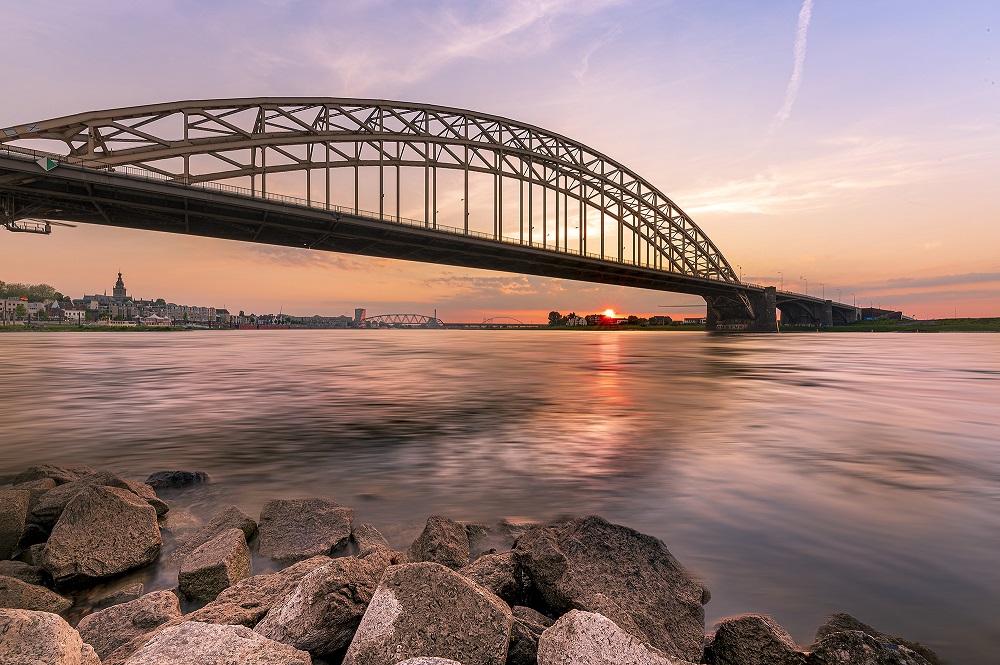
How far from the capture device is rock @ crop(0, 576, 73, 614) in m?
3.58

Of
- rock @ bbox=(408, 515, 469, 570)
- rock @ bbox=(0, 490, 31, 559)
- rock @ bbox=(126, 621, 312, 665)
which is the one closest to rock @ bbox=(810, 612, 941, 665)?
rock @ bbox=(408, 515, 469, 570)

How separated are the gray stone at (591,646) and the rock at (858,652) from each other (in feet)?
2.73

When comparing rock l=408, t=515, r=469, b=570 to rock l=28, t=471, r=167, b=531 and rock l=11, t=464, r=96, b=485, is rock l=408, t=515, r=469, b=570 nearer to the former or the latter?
rock l=28, t=471, r=167, b=531

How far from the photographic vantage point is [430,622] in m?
2.75

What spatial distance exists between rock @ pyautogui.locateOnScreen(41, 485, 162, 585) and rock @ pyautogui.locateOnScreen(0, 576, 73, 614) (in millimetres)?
309

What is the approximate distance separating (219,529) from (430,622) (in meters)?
3.07

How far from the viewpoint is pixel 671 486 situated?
6.79 meters

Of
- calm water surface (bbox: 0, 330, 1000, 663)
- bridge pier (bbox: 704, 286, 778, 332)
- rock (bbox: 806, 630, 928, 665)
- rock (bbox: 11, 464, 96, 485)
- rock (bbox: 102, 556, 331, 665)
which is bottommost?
calm water surface (bbox: 0, 330, 1000, 663)

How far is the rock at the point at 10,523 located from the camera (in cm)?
459

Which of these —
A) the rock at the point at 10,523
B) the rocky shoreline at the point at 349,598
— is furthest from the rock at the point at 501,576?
the rock at the point at 10,523

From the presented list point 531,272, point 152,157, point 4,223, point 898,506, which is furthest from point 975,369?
point 4,223

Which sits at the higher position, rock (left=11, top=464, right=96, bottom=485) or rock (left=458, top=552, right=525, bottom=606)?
rock (left=458, top=552, right=525, bottom=606)

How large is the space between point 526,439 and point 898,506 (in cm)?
567

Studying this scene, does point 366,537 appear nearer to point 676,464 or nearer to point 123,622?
point 123,622
